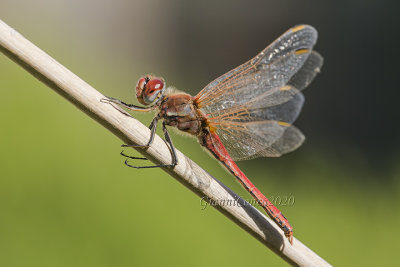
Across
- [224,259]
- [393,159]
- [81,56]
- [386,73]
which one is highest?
[386,73]

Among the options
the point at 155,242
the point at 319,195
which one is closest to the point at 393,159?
the point at 319,195

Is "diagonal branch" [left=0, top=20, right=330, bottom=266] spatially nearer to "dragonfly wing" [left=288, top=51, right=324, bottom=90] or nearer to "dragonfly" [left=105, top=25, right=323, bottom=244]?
"dragonfly" [left=105, top=25, right=323, bottom=244]

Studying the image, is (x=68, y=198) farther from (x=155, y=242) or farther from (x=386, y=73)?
(x=386, y=73)

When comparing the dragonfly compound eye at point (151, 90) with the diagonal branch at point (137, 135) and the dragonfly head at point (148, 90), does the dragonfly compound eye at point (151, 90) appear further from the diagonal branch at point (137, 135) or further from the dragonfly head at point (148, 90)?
the diagonal branch at point (137, 135)

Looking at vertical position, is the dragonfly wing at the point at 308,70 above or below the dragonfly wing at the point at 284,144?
above

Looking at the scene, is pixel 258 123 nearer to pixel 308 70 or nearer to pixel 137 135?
pixel 308 70

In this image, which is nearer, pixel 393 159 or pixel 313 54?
pixel 313 54

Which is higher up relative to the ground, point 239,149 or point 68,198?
point 239,149

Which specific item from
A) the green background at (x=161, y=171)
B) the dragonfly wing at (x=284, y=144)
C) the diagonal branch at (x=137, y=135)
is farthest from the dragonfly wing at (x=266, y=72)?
the green background at (x=161, y=171)
